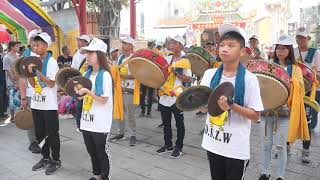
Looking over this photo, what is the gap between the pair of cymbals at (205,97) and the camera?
2.14 metres

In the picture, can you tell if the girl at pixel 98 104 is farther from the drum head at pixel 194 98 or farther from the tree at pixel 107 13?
the tree at pixel 107 13

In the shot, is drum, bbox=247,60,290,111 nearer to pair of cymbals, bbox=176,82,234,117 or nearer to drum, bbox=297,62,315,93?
drum, bbox=297,62,315,93

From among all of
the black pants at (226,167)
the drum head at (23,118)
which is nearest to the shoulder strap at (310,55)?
the black pants at (226,167)

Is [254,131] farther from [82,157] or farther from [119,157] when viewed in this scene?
[82,157]

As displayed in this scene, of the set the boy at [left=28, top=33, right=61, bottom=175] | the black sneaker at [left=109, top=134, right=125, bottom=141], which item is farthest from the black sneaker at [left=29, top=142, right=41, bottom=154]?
the black sneaker at [left=109, top=134, right=125, bottom=141]

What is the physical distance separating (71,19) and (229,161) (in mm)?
10510

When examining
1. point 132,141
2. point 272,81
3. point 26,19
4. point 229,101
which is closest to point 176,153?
point 132,141

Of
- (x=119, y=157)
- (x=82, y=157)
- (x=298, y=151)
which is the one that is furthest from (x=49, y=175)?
(x=298, y=151)

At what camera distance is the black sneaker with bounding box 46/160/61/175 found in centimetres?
426

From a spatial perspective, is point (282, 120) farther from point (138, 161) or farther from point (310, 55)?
point (138, 161)

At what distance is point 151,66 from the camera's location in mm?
4332

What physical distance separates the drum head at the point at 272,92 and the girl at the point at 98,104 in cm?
159

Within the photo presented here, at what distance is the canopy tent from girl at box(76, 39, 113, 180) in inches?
288

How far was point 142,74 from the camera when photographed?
459 centimetres
